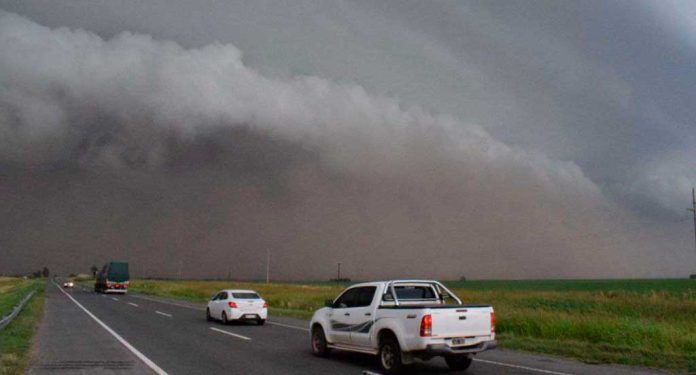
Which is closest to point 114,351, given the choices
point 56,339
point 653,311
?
A: point 56,339

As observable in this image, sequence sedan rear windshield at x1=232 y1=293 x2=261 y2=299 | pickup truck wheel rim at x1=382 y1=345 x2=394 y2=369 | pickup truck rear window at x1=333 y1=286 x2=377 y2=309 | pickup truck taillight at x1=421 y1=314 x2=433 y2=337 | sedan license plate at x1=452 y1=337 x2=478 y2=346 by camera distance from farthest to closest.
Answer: sedan rear windshield at x1=232 y1=293 x2=261 y2=299 < pickup truck rear window at x1=333 y1=286 x2=377 y2=309 < pickup truck wheel rim at x1=382 y1=345 x2=394 y2=369 < sedan license plate at x1=452 y1=337 x2=478 y2=346 < pickup truck taillight at x1=421 y1=314 x2=433 y2=337

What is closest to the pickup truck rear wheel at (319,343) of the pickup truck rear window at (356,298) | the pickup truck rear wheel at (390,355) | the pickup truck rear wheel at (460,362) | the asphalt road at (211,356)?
the asphalt road at (211,356)

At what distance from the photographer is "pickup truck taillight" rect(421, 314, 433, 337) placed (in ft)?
36.7

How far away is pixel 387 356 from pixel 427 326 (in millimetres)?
1350

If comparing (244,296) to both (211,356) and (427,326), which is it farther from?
(427,326)

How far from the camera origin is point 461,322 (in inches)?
459

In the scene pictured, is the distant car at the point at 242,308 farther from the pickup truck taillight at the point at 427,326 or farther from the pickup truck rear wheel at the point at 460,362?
the pickup truck taillight at the point at 427,326

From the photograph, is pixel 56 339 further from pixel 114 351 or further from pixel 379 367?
pixel 379 367

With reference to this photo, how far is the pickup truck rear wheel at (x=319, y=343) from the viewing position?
14680mm

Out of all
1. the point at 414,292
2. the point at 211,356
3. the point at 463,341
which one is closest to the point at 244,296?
the point at 211,356

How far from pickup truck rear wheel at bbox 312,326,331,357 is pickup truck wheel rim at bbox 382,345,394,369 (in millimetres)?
2837

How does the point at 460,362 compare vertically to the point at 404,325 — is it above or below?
below

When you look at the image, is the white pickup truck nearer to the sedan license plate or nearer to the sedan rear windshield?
the sedan license plate

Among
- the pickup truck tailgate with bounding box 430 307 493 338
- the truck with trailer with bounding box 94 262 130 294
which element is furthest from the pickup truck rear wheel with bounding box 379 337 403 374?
the truck with trailer with bounding box 94 262 130 294
